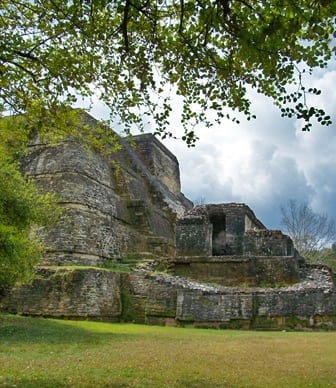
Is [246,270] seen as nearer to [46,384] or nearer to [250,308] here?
[250,308]

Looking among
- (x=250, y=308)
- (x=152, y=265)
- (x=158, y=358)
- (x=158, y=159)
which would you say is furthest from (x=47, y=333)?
(x=158, y=159)

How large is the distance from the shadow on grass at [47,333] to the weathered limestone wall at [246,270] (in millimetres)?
5240

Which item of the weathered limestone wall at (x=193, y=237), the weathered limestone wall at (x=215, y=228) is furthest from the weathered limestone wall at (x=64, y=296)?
the weathered limestone wall at (x=215, y=228)

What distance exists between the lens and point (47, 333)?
9.80 m

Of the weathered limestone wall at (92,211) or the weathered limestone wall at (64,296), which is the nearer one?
the weathered limestone wall at (64,296)

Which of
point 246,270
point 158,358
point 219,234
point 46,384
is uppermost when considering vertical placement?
point 219,234

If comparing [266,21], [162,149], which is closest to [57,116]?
[266,21]

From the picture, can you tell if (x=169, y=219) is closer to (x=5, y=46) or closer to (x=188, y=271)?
(x=188, y=271)

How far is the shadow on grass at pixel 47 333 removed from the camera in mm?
8970

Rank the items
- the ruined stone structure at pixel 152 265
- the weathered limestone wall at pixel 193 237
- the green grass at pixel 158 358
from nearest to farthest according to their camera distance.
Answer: the green grass at pixel 158 358, the ruined stone structure at pixel 152 265, the weathered limestone wall at pixel 193 237

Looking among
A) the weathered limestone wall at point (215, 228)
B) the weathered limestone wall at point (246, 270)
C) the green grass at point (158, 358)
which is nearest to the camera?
the green grass at point (158, 358)

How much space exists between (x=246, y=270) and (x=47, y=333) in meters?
7.33

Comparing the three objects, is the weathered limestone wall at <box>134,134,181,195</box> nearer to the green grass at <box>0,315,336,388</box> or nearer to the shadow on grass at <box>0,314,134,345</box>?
the shadow on grass at <box>0,314,134,345</box>

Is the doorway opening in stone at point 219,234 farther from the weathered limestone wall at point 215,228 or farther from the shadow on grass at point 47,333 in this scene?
the shadow on grass at point 47,333
